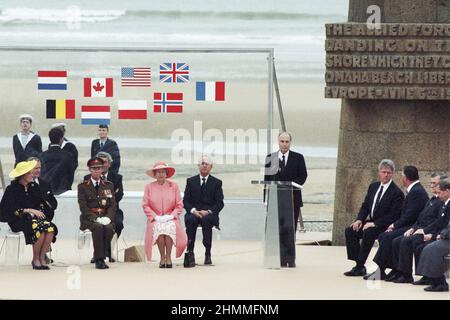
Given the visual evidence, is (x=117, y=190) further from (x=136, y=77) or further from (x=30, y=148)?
(x=136, y=77)

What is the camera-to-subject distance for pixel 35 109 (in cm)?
2458

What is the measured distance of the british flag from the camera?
22141mm

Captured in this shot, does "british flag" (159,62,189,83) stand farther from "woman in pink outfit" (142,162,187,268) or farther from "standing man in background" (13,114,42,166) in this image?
"woman in pink outfit" (142,162,187,268)

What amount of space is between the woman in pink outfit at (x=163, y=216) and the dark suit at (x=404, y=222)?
7.91 feet

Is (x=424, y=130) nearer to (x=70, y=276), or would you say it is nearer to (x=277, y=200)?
(x=277, y=200)

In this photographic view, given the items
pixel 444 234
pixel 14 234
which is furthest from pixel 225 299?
pixel 14 234

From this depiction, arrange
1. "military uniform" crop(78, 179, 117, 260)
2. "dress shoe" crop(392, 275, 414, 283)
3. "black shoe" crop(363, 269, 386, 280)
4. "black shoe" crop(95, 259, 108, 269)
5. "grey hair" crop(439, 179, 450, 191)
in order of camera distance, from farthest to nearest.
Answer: "military uniform" crop(78, 179, 117, 260)
"black shoe" crop(95, 259, 108, 269)
"black shoe" crop(363, 269, 386, 280)
"dress shoe" crop(392, 275, 414, 283)
"grey hair" crop(439, 179, 450, 191)

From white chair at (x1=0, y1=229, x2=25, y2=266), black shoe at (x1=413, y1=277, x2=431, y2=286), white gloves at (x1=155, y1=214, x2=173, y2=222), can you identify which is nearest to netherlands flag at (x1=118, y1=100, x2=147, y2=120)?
white chair at (x1=0, y1=229, x2=25, y2=266)

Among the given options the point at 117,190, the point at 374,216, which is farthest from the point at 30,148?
the point at 374,216

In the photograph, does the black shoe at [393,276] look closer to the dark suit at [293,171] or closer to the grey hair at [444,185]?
the grey hair at [444,185]

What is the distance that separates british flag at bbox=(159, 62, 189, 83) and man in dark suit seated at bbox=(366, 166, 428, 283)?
5079 mm

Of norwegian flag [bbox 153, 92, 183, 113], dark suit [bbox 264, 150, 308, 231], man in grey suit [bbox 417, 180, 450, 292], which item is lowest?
man in grey suit [bbox 417, 180, 450, 292]

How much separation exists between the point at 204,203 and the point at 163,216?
0.66m

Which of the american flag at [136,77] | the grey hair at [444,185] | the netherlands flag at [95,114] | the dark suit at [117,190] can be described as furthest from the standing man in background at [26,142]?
the grey hair at [444,185]
